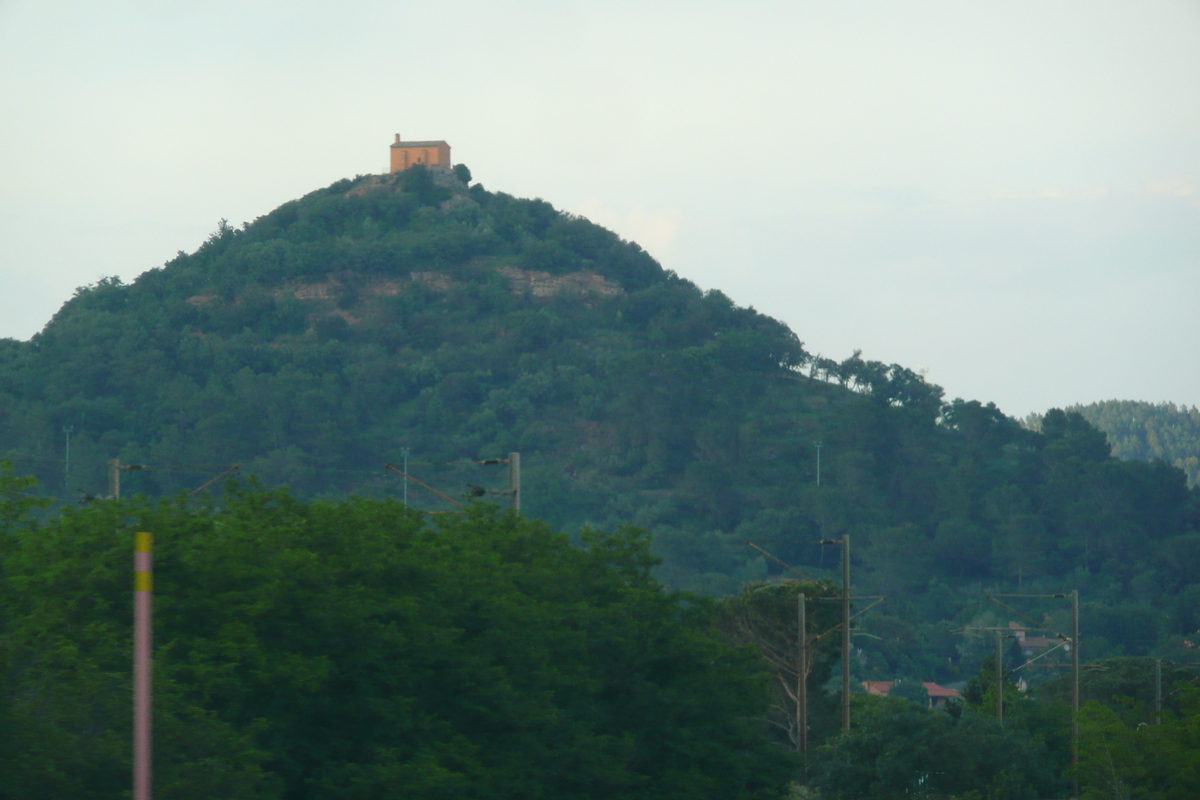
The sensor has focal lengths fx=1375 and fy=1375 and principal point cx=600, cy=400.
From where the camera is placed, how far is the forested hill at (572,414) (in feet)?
350

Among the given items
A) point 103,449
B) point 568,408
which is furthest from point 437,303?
point 103,449

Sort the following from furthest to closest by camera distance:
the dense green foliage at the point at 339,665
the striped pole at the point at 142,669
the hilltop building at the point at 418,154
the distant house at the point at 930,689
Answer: the hilltop building at the point at 418,154 < the distant house at the point at 930,689 < the dense green foliage at the point at 339,665 < the striped pole at the point at 142,669

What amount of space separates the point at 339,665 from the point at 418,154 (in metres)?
137

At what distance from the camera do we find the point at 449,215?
470 feet

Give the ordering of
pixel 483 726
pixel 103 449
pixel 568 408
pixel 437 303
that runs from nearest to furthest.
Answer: pixel 483 726
pixel 103 449
pixel 568 408
pixel 437 303

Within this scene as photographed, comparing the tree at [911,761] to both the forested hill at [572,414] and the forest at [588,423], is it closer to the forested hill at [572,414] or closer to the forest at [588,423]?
the forest at [588,423]

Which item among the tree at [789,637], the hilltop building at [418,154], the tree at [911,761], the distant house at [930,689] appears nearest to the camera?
the tree at [911,761]

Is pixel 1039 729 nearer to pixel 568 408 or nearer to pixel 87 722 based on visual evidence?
pixel 87 722

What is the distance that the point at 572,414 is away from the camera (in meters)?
127

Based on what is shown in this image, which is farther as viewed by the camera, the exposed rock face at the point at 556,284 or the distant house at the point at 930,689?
the exposed rock face at the point at 556,284

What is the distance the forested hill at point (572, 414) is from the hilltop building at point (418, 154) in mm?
2136

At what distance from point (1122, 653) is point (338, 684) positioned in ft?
285

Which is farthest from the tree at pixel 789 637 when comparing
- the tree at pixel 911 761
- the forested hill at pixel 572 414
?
the forested hill at pixel 572 414

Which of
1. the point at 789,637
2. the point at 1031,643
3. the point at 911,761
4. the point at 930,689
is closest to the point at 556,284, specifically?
the point at 1031,643
